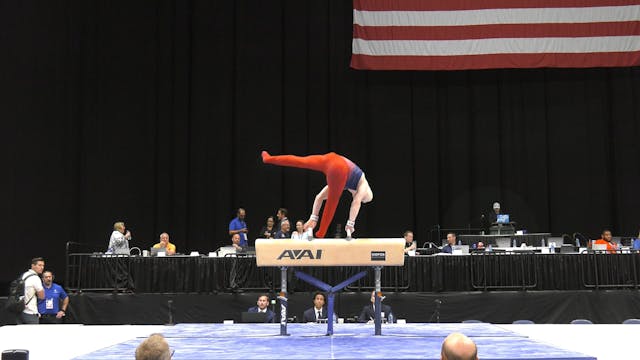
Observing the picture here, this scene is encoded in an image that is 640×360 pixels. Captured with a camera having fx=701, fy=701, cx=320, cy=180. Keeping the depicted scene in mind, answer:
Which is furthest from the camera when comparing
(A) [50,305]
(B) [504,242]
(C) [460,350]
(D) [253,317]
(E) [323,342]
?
(B) [504,242]

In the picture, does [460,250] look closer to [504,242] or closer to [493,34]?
[504,242]

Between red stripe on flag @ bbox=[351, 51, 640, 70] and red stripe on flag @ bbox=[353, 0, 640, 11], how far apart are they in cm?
115

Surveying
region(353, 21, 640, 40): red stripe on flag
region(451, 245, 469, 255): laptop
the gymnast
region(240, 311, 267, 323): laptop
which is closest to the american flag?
region(353, 21, 640, 40): red stripe on flag

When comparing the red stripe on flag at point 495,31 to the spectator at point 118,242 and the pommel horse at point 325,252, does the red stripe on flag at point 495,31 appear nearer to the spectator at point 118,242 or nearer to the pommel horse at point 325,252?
the spectator at point 118,242

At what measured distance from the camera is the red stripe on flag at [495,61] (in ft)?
53.7

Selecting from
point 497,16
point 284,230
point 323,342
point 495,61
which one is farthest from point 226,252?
point 497,16

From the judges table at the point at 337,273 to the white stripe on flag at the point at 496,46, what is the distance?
5.94m

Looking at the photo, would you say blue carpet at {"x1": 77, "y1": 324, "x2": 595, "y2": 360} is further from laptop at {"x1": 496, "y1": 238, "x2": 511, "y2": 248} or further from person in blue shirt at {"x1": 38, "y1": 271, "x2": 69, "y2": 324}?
laptop at {"x1": 496, "y1": 238, "x2": 511, "y2": 248}

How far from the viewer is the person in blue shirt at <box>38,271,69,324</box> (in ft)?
37.8

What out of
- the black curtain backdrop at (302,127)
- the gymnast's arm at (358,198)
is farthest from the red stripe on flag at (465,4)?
the gymnast's arm at (358,198)

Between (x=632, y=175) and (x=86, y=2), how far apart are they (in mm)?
14523

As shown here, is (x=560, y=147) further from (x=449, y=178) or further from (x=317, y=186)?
(x=317, y=186)

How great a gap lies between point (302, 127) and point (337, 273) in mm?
6252

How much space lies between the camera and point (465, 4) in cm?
1662
